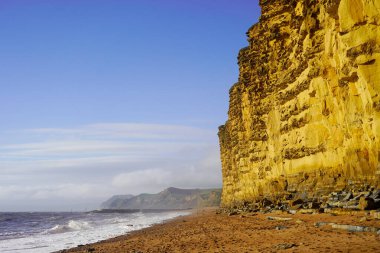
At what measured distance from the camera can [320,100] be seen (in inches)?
730

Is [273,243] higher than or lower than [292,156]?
lower

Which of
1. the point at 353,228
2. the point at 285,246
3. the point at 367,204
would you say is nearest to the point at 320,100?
the point at 367,204

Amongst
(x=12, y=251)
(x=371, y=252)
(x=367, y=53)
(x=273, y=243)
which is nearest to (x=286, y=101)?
(x=367, y=53)

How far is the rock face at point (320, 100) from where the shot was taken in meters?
13.1

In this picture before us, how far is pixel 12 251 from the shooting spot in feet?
75.4

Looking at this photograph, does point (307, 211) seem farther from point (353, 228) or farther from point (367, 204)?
point (353, 228)

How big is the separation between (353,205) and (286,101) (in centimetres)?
1178

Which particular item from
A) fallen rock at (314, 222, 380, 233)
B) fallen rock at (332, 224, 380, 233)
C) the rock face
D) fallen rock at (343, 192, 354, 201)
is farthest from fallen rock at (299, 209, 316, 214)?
fallen rock at (332, 224, 380, 233)

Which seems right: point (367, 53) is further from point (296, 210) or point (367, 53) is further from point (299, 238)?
point (296, 210)

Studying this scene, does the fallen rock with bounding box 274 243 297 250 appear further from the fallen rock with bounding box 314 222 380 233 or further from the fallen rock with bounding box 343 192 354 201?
the fallen rock with bounding box 343 192 354 201

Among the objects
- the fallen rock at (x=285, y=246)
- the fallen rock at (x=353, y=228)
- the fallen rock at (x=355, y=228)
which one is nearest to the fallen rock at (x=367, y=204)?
the fallen rock at (x=353, y=228)

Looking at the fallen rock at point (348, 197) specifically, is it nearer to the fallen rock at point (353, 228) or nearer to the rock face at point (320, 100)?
the rock face at point (320, 100)

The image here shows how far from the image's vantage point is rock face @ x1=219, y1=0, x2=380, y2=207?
1310 centimetres

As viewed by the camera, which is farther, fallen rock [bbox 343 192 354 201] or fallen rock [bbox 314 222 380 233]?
fallen rock [bbox 343 192 354 201]
